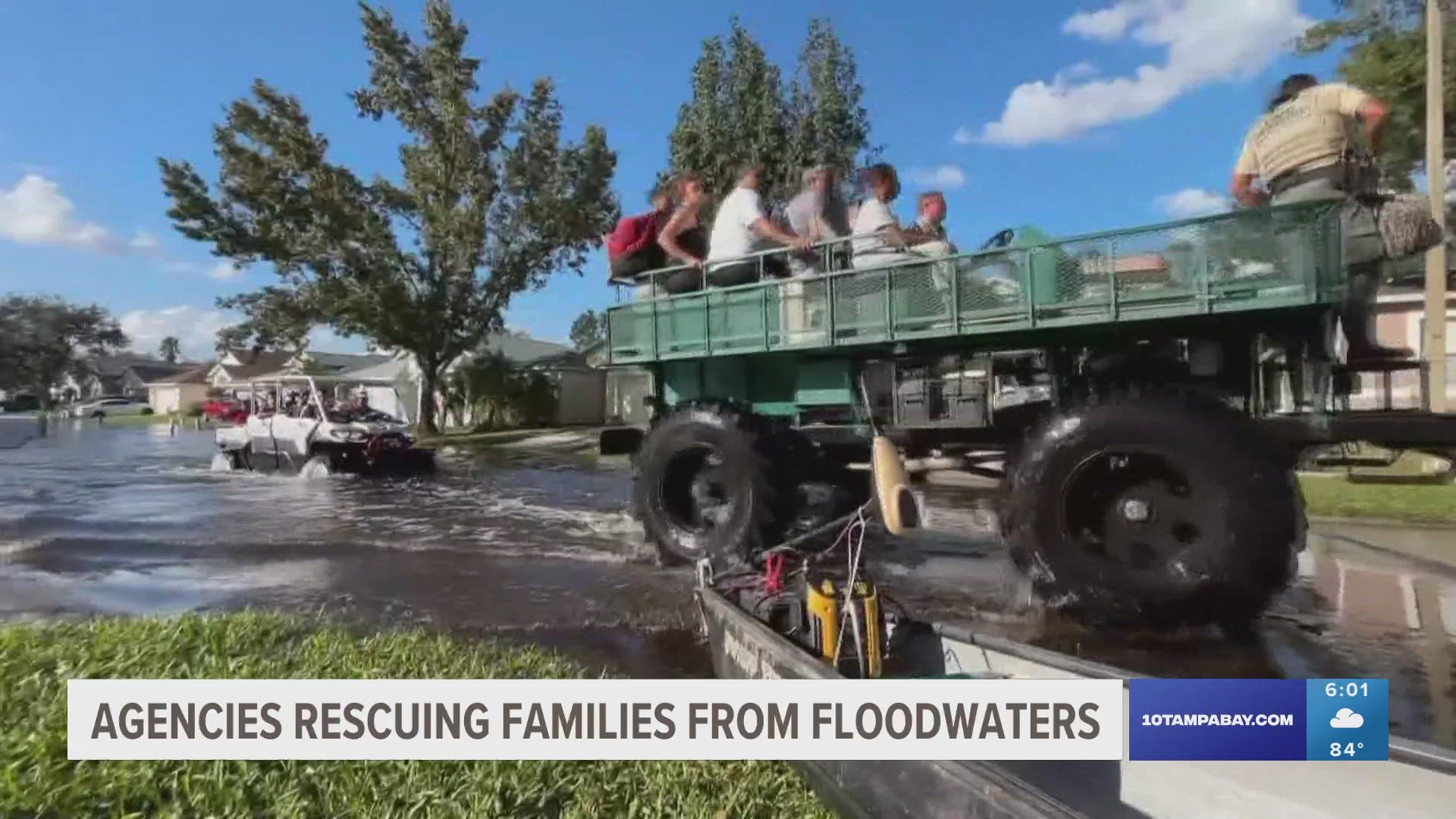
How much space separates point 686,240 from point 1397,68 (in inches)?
529

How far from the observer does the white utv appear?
17.5 metres

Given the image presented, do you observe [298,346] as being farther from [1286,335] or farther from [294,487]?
[1286,335]

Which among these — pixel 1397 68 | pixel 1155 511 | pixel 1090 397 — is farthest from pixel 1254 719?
pixel 1397 68

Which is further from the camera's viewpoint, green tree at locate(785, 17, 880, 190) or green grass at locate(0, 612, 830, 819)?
green tree at locate(785, 17, 880, 190)

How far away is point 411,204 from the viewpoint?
28984 mm

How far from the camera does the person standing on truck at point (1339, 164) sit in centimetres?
509

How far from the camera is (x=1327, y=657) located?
5.30 metres

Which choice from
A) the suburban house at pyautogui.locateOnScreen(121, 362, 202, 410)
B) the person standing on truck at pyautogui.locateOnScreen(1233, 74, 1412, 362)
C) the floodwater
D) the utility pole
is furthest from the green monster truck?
the suburban house at pyautogui.locateOnScreen(121, 362, 202, 410)

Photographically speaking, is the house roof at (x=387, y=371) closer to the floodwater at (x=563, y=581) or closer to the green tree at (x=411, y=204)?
the green tree at (x=411, y=204)

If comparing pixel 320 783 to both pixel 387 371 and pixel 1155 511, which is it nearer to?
pixel 1155 511

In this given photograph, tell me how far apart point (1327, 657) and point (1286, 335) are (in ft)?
5.86

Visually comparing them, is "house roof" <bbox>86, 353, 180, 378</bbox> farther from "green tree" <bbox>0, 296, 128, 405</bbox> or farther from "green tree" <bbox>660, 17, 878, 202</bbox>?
"green tree" <bbox>660, 17, 878, 202</bbox>

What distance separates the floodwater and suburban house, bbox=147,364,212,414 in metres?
70.0

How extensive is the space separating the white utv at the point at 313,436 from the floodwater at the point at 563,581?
344cm
